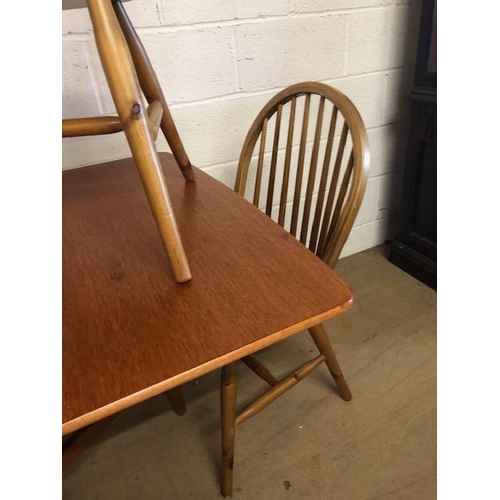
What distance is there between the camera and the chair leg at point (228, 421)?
89 cm

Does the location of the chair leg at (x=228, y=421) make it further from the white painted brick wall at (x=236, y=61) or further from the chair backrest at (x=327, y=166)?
the white painted brick wall at (x=236, y=61)

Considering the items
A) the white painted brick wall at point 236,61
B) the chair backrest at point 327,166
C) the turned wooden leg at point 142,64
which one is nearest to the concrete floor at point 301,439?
the chair backrest at point 327,166

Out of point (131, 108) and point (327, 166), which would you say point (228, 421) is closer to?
point (327, 166)

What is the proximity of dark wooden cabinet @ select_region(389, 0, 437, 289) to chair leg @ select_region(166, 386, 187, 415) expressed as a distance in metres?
0.96

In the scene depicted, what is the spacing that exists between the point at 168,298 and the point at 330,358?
0.67 meters

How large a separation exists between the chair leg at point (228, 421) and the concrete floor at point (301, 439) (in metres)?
0.05

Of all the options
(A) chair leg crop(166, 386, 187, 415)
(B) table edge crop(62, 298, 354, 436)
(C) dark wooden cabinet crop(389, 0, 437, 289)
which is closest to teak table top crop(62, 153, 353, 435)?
(B) table edge crop(62, 298, 354, 436)

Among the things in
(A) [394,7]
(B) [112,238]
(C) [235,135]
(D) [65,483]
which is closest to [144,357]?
(B) [112,238]

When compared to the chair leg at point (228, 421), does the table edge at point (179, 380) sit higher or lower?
higher

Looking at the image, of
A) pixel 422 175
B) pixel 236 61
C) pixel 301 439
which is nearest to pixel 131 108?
pixel 236 61

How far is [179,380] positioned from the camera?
457mm
